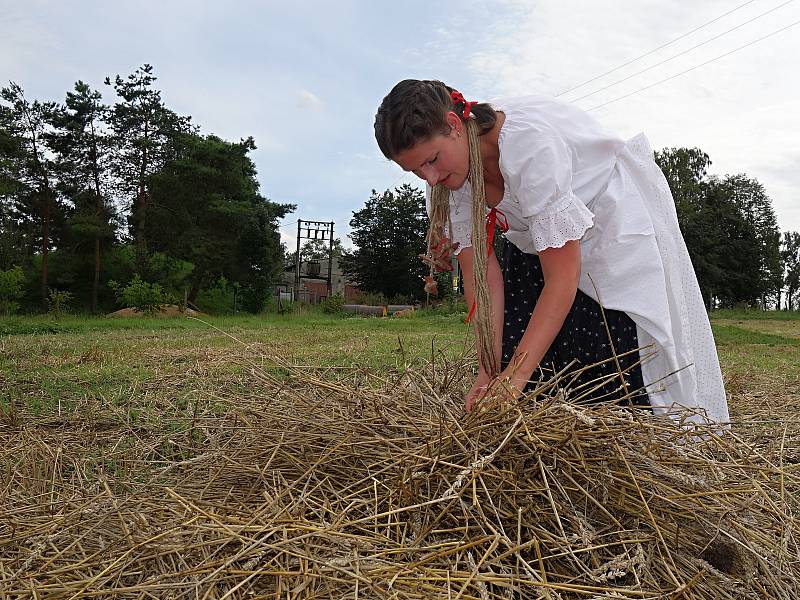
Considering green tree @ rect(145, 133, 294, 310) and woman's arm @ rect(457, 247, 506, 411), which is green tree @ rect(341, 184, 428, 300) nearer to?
green tree @ rect(145, 133, 294, 310)

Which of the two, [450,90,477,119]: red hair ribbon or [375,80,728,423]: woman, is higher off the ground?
[450,90,477,119]: red hair ribbon

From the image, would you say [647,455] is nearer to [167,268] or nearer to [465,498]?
[465,498]

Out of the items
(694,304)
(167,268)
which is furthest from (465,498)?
(167,268)

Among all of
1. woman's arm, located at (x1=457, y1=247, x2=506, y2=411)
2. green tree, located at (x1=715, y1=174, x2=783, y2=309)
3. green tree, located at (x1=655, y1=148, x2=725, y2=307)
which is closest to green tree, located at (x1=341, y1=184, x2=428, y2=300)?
green tree, located at (x1=655, y1=148, x2=725, y2=307)

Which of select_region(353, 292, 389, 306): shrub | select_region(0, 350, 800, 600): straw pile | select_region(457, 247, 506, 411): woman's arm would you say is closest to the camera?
select_region(0, 350, 800, 600): straw pile

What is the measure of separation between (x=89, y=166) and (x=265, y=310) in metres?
8.29

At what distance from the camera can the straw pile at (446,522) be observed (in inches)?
50.9

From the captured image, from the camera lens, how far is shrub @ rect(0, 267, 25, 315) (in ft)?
70.3

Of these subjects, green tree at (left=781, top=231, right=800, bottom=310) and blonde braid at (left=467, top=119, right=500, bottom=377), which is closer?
blonde braid at (left=467, top=119, right=500, bottom=377)

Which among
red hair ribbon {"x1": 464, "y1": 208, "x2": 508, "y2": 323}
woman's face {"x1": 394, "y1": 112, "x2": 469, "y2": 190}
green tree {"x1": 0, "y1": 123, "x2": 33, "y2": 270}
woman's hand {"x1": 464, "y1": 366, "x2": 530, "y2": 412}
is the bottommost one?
woman's hand {"x1": 464, "y1": 366, "x2": 530, "y2": 412}

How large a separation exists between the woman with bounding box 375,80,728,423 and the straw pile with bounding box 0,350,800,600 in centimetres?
28

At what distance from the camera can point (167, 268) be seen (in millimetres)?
25719

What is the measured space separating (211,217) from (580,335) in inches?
1014

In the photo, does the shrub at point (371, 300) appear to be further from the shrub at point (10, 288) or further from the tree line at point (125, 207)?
the shrub at point (10, 288)
